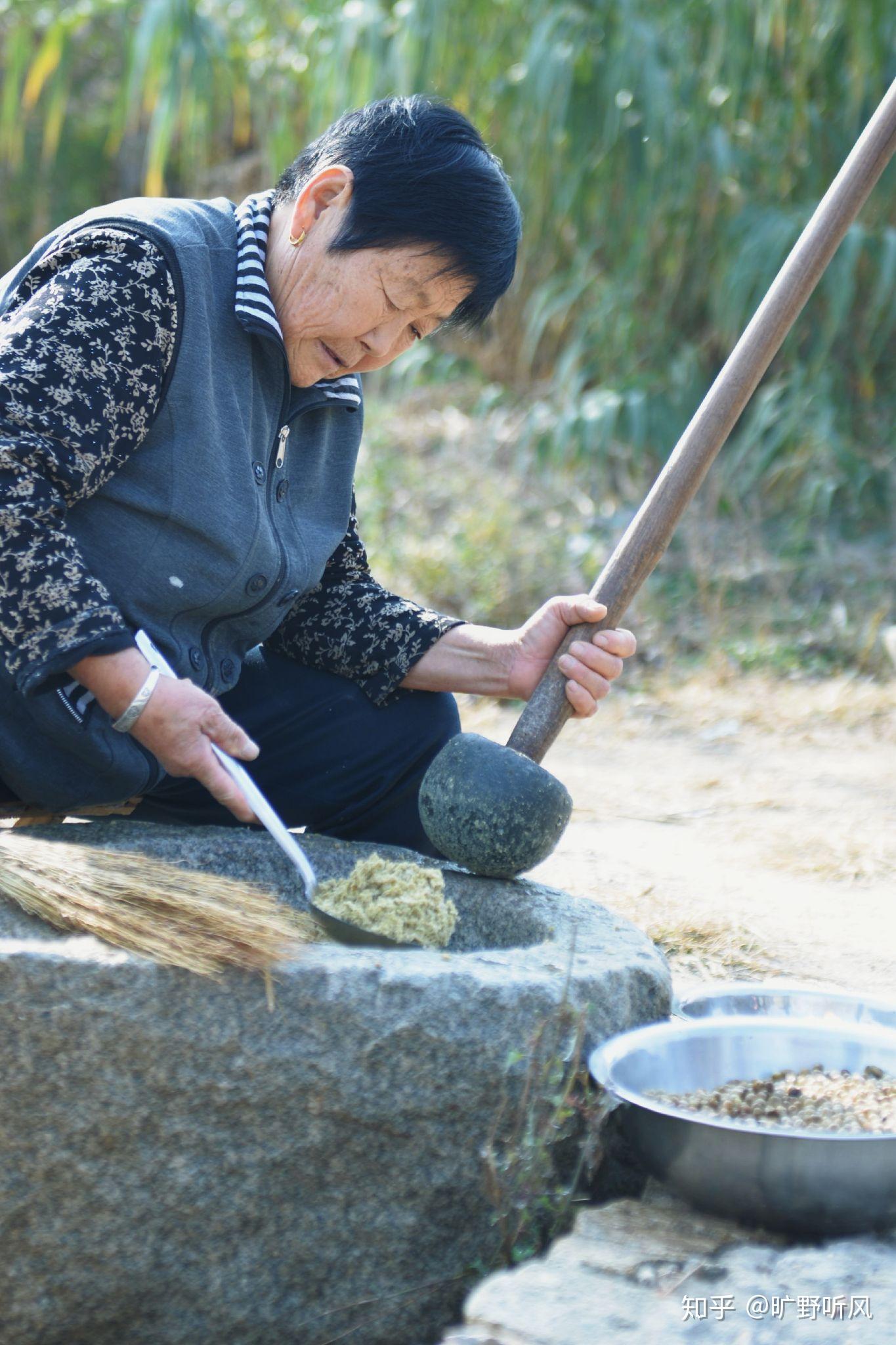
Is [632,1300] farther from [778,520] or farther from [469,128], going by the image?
[778,520]

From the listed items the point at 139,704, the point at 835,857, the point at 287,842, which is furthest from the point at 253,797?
the point at 835,857

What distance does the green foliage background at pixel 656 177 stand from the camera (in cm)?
533

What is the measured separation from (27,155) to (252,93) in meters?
2.35

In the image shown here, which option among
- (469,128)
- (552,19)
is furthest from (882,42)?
(469,128)

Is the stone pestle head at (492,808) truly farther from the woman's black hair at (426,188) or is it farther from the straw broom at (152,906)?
the woman's black hair at (426,188)

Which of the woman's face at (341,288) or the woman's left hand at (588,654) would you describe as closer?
the woman's face at (341,288)

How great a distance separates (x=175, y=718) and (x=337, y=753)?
658 mm

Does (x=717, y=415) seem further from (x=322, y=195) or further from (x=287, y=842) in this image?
(x=287, y=842)

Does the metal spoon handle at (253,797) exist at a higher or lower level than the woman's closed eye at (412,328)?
lower

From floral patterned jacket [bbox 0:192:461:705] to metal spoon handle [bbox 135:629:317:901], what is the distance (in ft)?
0.17

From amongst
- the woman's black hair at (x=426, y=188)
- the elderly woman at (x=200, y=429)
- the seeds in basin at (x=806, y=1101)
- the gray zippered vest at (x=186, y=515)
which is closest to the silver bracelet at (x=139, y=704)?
the elderly woman at (x=200, y=429)

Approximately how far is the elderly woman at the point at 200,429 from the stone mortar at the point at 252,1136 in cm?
35

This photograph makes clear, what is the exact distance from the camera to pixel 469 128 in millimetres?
2006

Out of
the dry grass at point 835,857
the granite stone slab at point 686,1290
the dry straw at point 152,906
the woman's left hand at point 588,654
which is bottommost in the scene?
the dry grass at point 835,857
